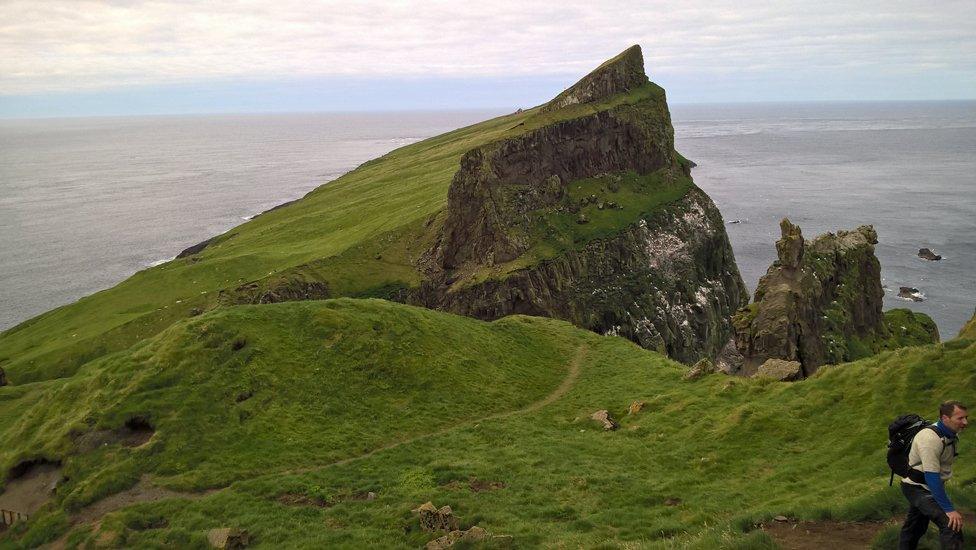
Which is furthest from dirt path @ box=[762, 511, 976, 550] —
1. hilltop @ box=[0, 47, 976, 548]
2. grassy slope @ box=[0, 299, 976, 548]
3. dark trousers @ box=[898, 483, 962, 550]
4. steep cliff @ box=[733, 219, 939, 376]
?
steep cliff @ box=[733, 219, 939, 376]

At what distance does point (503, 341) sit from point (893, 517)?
1410 inches

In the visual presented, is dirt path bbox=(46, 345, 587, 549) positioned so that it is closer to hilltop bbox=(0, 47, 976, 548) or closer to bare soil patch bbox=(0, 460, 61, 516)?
hilltop bbox=(0, 47, 976, 548)

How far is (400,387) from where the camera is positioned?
129 ft

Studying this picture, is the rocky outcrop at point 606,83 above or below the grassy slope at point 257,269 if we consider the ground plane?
above

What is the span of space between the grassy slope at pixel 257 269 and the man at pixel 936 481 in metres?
72.2

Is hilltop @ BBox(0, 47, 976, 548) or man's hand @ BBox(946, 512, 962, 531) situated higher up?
man's hand @ BBox(946, 512, 962, 531)

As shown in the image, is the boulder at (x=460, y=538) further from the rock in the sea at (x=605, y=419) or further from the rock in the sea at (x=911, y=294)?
the rock in the sea at (x=911, y=294)

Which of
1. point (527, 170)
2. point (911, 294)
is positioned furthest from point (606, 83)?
point (911, 294)

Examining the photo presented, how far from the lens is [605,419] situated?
37156mm

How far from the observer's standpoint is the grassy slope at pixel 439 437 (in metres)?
23.8

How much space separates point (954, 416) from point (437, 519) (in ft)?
54.4

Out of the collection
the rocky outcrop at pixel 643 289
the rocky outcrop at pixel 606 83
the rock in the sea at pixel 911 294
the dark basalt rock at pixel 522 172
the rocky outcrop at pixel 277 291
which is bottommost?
the rock in the sea at pixel 911 294

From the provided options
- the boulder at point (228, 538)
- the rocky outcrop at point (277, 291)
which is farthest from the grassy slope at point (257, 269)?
the boulder at point (228, 538)

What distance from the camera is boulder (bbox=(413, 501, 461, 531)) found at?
78.2 feet
